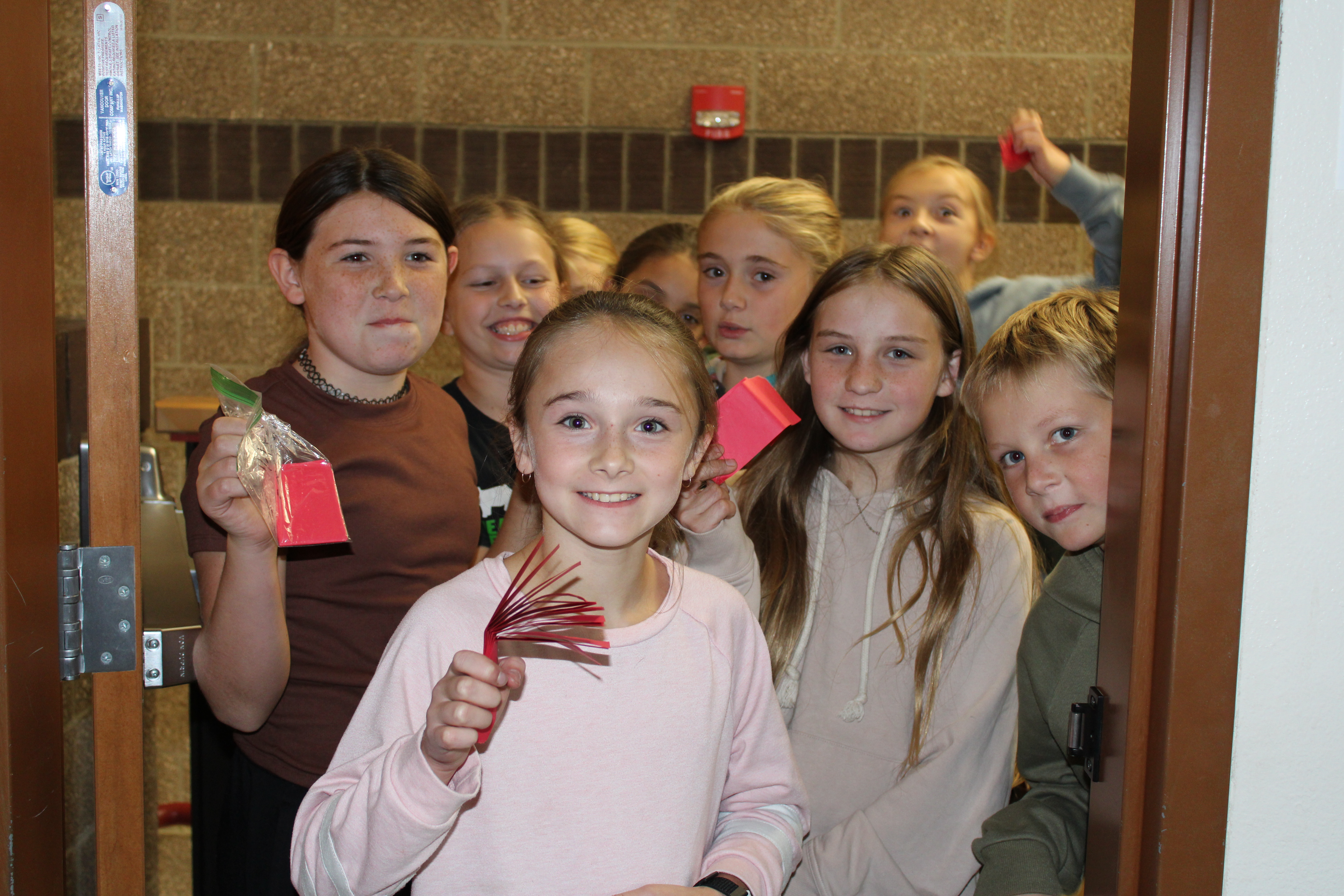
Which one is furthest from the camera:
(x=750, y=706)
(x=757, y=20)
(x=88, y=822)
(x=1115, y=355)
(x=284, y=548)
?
(x=757, y=20)

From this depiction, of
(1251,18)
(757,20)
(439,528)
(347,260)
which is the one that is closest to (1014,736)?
(439,528)

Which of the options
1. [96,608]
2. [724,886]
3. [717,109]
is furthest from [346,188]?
[717,109]

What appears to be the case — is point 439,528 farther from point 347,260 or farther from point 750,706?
point 750,706

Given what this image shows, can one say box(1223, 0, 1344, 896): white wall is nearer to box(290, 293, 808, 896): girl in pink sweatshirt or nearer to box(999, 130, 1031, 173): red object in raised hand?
box(290, 293, 808, 896): girl in pink sweatshirt

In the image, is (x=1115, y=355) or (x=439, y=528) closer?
(x=1115, y=355)

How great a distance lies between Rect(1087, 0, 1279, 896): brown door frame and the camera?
0.96 metres

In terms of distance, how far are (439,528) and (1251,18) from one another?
129 cm

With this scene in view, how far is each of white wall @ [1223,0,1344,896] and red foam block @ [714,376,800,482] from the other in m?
0.78

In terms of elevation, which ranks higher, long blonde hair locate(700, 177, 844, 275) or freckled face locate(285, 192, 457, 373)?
long blonde hair locate(700, 177, 844, 275)

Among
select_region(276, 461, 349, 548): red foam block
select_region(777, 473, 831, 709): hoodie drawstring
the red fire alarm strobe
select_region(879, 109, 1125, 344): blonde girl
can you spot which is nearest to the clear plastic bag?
select_region(276, 461, 349, 548): red foam block

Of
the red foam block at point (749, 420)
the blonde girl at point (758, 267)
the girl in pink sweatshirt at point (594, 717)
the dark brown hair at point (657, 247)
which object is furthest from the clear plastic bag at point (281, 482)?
the dark brown hair at point (657, 247)

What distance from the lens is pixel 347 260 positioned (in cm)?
175

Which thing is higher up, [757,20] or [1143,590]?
[757,20]

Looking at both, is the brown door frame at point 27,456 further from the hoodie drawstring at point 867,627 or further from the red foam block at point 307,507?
the hoodie drawstring at point 867,627
